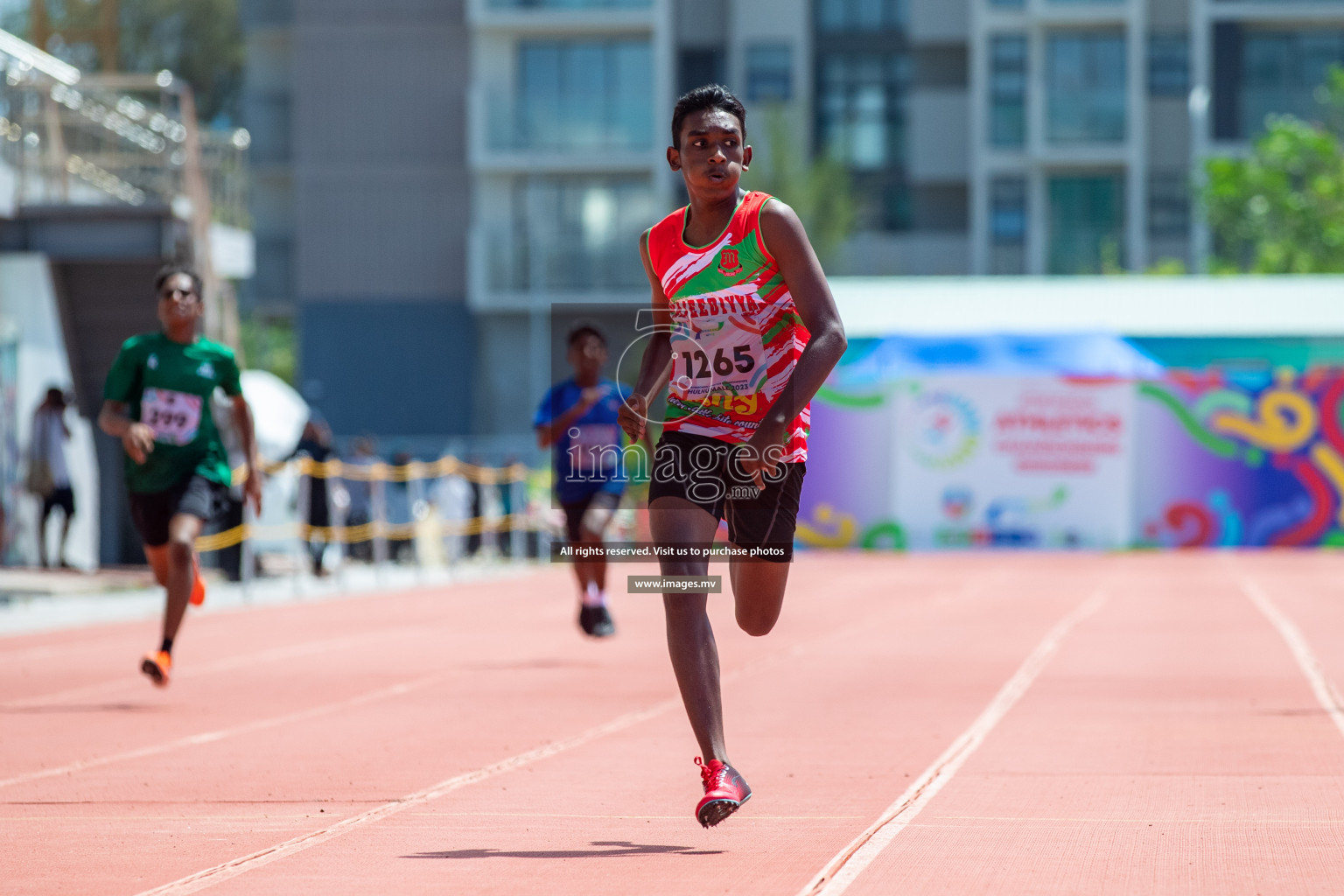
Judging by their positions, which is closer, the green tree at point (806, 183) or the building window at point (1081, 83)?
the green tree at point (806, 183)

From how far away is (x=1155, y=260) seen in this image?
5050 centimetres

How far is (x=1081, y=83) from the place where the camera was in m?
48.5

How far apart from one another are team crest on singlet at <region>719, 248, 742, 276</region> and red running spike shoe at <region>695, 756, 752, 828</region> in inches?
54.7

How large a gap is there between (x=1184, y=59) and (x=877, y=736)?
43982mm

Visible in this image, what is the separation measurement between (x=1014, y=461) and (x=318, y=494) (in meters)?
12.9

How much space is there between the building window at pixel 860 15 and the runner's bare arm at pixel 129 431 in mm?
42392

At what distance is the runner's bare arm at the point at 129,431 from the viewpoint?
945cm

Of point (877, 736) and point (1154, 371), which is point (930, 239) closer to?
point (1154, 371)

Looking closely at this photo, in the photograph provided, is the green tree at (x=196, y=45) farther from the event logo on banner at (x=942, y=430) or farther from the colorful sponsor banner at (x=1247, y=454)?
the colorful sponsor banner at (x=1247, y=454)

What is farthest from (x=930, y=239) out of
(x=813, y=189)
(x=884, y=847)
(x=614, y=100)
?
(x=884, y=847)

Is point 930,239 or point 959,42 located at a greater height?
point 959,42

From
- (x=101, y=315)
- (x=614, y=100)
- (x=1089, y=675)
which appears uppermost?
(x=614, y=100)

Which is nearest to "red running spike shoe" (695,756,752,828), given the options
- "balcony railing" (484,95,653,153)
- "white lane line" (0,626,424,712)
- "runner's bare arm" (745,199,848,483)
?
"runner's bare arm" (745,199,848,483)

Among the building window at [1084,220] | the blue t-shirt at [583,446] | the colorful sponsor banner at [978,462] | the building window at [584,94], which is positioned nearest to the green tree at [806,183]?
the building window at [584,94]
